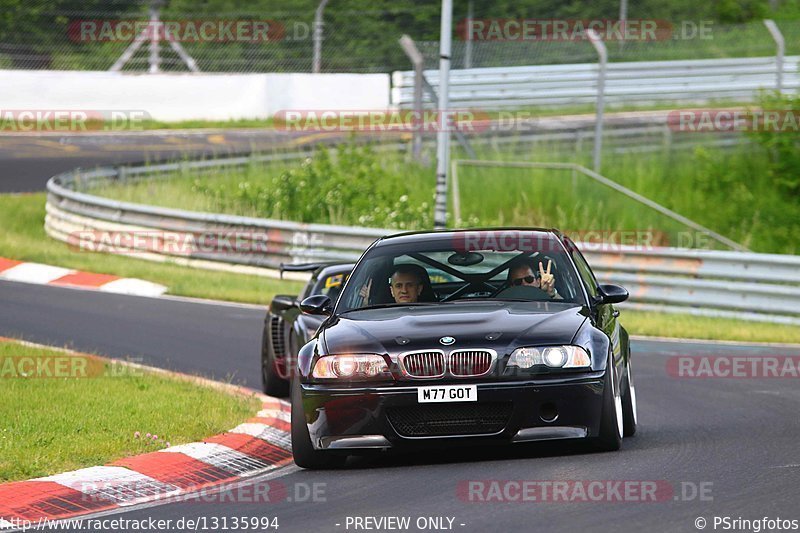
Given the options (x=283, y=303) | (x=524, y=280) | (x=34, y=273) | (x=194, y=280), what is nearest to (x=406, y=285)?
(x=524, y=280)

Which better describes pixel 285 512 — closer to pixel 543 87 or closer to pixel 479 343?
pixel 479 343

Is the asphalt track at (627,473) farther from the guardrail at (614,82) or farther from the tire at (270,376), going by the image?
the guardrail at (614,82)

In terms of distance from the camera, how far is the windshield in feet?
31.1

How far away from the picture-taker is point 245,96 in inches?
1569

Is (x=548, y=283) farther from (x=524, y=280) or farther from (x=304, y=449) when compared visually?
(x=304, y=449)

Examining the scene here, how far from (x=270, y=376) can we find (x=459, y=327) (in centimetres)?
459

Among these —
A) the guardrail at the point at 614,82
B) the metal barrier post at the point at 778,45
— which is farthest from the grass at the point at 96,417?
the metal barrier post at the point at 778,45

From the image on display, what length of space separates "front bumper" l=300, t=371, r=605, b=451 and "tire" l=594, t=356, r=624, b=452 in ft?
0.22

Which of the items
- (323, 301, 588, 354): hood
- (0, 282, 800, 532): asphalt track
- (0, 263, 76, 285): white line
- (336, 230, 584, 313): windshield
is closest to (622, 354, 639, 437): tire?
(0, 282, 800, 532): asphalt track

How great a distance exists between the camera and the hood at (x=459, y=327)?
328 inches

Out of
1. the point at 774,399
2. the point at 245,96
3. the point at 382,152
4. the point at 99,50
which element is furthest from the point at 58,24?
the point at 774,399

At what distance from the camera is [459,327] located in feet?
27.9

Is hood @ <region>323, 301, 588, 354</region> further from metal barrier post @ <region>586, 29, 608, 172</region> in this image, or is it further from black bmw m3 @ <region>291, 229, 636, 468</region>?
metal barrier post @ <region>586, 29, 608, 172</region>

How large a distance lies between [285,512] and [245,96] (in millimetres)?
33275
